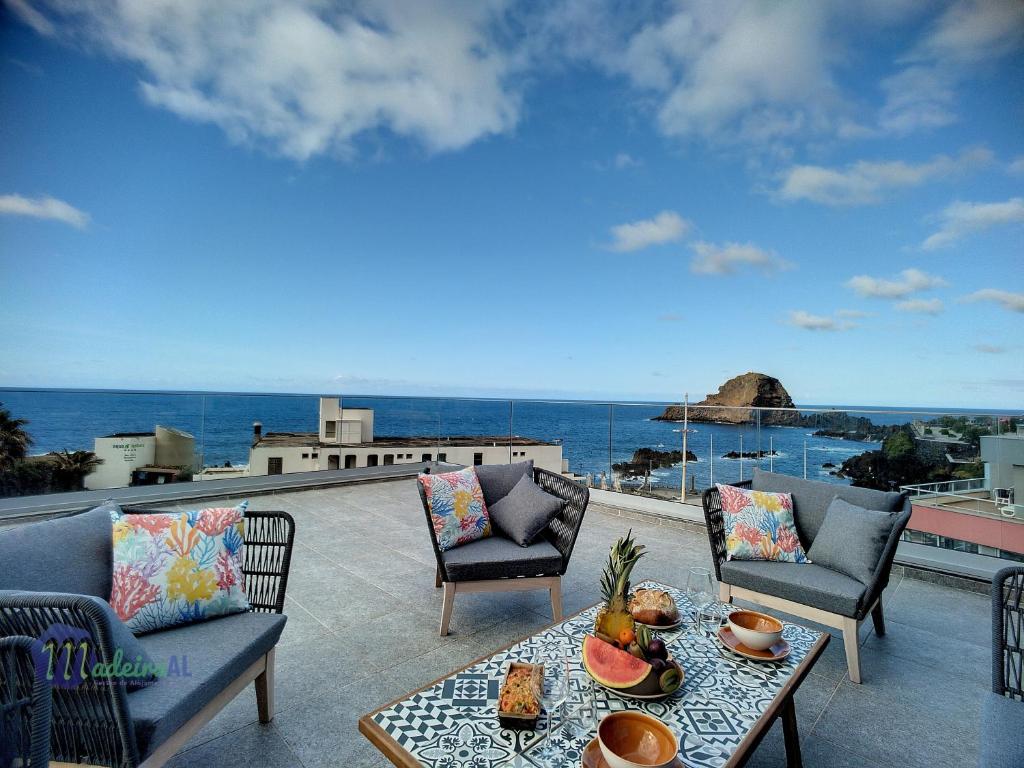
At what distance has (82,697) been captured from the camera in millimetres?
1082

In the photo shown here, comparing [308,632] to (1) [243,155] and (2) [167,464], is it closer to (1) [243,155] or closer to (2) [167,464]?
(2) [167,464]

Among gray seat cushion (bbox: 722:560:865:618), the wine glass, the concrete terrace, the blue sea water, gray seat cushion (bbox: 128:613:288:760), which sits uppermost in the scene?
the blue sea water

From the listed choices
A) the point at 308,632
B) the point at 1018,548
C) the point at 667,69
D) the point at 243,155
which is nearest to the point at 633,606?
the point at 308,632

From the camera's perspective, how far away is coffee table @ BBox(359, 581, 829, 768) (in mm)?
1087

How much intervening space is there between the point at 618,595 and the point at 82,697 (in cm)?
145

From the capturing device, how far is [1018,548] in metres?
3.39

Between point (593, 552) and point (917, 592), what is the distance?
223cm

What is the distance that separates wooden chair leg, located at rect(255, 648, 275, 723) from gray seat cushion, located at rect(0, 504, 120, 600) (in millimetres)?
585

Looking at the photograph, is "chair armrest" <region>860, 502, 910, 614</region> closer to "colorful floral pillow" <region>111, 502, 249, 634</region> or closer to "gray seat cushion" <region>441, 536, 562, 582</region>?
"gray seat cushion" <region>441, 536, 562, 582</region>

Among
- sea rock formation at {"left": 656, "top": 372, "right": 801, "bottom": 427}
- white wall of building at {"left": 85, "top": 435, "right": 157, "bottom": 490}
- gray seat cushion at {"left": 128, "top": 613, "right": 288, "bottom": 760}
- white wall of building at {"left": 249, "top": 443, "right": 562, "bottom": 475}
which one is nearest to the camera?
gray seat cushion at {"left": 128, "top": 613, "right": 288, "bottom": 760}

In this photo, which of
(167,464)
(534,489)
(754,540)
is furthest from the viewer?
(167,464)

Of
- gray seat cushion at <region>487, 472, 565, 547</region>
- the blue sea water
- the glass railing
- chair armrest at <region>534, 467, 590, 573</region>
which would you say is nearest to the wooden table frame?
chair armrest at <region>534, 467, 590, 573</region>

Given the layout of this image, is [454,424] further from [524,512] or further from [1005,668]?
[1005,668]

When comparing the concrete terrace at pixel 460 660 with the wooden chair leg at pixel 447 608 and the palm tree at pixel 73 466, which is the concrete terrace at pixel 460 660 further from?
the palm tree at pixel 73 466
